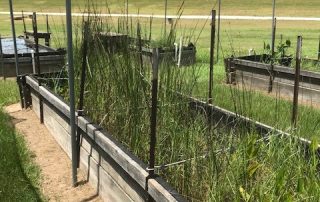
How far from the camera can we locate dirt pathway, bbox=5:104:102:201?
13.9ft

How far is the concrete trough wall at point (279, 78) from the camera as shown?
24.3ft

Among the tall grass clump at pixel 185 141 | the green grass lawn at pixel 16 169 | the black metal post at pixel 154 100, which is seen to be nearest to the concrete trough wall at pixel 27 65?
the green grass lawn at pixel 16 169

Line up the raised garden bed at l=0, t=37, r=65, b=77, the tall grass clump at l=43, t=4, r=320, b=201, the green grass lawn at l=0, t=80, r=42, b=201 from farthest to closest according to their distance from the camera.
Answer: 1. the raised garden bed at l=0, t=37, r=65, b=77
2. the green grass lawn at l=0, t=80, r=42, b=201
3. the tall grass clump at l=43, t=4, r=320, b=201

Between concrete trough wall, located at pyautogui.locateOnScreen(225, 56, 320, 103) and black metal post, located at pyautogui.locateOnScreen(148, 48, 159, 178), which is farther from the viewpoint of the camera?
concrete trough wall, located at pyautogui.locateOnScreen(225, 56, 320, 103)

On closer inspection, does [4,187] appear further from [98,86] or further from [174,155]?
[174,155]

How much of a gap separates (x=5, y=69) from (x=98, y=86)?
5691 millimetres

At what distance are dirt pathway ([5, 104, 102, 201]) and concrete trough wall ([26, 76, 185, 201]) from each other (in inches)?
3.7

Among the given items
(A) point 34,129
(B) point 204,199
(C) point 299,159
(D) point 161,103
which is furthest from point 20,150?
(C) point 299,159

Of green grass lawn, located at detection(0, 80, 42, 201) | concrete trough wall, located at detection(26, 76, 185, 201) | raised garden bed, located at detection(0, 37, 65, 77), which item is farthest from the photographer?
raised garden bed, located at detection(0, 37, 65, 77)

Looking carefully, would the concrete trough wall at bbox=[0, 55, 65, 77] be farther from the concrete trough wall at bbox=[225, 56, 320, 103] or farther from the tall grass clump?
the tall grass clump

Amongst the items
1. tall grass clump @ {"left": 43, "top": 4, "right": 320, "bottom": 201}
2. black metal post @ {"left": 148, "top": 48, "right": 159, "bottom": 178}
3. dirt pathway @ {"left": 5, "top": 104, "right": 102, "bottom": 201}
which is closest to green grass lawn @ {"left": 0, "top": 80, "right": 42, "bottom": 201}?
dirt pathway @ {"left": 5, "top": 104, "right": 102, "bottom": 201}

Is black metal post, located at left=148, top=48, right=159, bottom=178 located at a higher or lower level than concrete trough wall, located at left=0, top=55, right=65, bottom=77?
higher

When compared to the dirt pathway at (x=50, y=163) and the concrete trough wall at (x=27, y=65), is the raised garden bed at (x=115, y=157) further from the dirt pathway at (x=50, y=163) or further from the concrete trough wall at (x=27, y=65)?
the concrete trough wall at (x=27, y=65)

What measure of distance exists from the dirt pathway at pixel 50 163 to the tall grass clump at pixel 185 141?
617 millimetres
